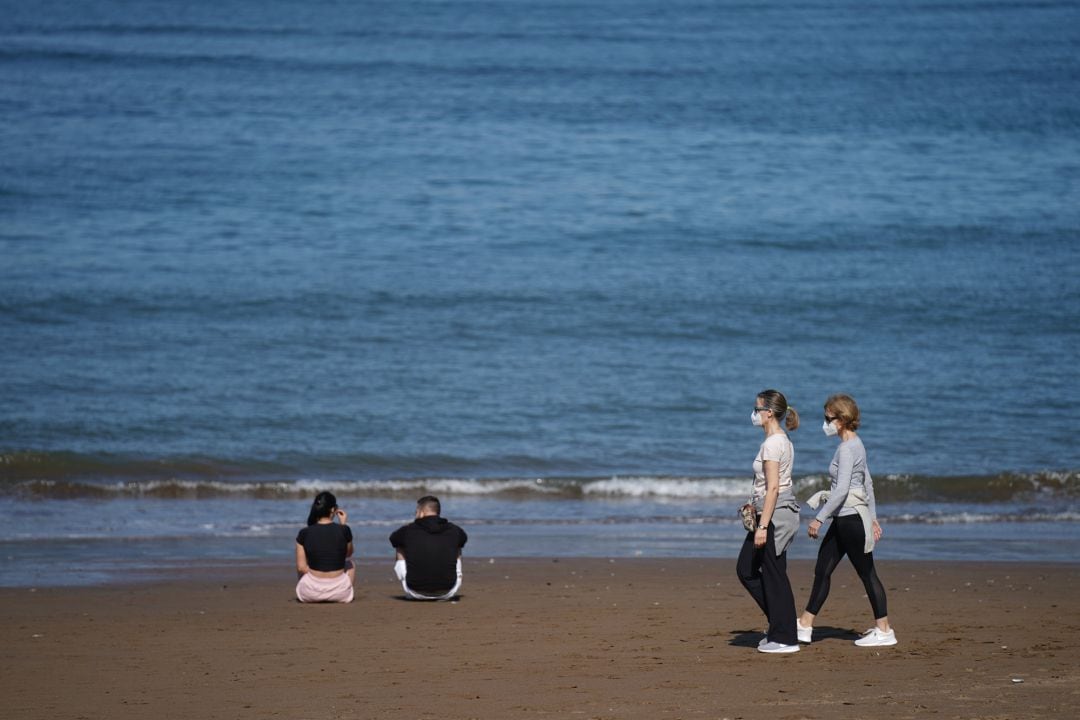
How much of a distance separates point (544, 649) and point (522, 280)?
19.3 metres

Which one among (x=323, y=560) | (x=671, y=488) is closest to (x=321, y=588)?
(x=323, y=560)

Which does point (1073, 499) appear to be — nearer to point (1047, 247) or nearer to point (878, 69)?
point (1047, 247)

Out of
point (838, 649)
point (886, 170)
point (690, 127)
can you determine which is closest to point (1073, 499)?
point (838, 649)

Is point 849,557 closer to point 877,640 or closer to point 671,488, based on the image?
point 877,640

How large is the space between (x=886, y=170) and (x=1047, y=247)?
7.49 m

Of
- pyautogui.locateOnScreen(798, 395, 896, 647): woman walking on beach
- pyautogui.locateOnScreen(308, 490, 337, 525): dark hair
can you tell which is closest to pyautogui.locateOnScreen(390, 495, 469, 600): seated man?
pyautogui.locateOnScreen(308, 490, 337, 525): dark hair

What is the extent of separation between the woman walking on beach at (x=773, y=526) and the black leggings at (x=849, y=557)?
23cm

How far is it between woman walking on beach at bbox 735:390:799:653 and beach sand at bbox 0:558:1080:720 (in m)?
0.22

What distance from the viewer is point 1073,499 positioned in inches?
588

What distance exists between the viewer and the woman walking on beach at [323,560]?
30.6 feet

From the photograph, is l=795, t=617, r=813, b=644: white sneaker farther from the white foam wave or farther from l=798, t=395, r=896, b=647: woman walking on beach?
the white foam wave

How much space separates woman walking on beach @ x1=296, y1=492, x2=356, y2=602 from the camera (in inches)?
368

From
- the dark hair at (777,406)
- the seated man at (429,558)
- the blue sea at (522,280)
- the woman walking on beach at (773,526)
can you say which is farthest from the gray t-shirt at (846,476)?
the blue sea at (522,280)

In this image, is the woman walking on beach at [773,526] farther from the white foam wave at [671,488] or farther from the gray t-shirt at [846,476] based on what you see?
the white foam wave at [671,488]
